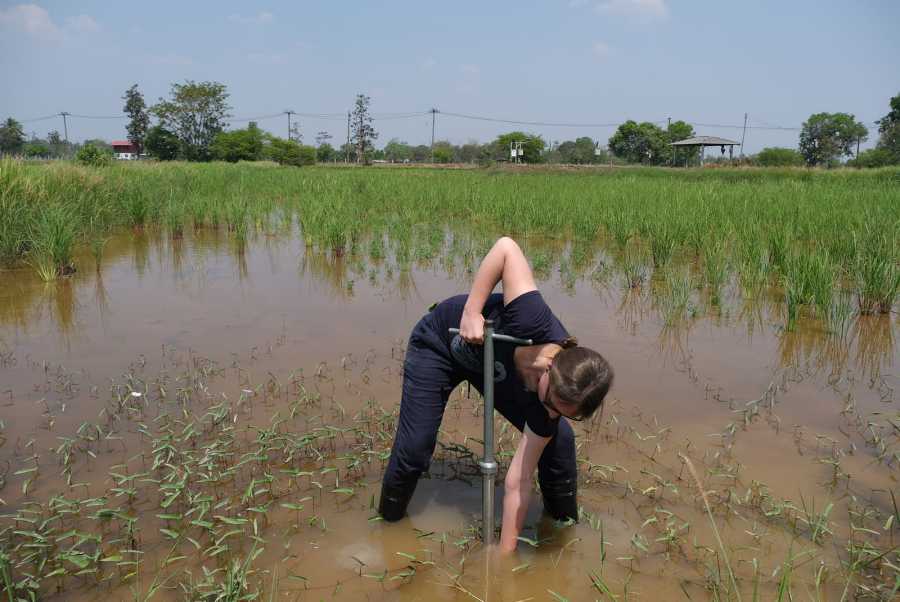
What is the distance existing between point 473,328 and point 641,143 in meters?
49.0

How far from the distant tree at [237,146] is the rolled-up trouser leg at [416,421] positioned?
129 ft

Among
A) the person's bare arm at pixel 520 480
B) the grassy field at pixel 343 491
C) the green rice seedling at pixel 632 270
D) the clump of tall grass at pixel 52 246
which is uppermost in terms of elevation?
the clump of tall grass at pixel 52 246

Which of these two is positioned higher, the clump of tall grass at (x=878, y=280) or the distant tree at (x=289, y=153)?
the distant tree at (x=289, y=153)

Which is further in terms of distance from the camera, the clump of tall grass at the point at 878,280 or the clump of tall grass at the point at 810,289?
the clump of tall grass at the point at 878,280

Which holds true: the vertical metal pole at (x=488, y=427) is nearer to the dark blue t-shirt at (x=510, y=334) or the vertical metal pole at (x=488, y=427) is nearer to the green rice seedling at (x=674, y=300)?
the dark blue t-shirt at (x=510, y=334)

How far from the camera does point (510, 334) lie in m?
1.91

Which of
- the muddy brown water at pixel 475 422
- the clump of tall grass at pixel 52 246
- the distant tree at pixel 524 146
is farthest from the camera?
the distant tree at pixel 524 146

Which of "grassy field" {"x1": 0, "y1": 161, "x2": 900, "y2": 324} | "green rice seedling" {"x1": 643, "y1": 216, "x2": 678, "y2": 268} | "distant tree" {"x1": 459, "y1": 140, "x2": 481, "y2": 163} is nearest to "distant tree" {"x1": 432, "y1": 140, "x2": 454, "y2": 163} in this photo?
"distant tree" {"x1": 459, "y1": 140, "x2": 481, "y2": 163}

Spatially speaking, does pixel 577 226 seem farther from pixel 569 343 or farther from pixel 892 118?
pixel 892 118

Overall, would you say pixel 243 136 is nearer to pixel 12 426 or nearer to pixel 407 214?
pixel 407 214

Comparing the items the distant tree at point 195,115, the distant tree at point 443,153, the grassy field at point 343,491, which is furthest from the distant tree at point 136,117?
the grassy field at point 343,491

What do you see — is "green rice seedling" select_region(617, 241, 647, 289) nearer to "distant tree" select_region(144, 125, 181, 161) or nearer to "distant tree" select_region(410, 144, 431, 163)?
"distant tree" select_region(144, 125, 181, 161)

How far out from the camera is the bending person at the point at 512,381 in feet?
5.50

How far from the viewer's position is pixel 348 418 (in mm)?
2977
